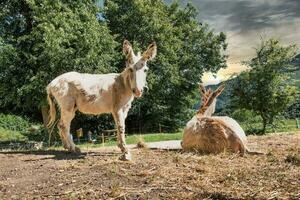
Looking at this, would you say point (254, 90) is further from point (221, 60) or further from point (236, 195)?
point (236, 195)

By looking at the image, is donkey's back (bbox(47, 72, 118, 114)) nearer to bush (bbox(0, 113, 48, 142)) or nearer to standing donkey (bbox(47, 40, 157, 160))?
standing donkey (bbox(47, 40, 157, 160))

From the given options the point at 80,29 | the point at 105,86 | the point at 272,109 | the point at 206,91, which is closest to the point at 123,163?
the point at 105,86

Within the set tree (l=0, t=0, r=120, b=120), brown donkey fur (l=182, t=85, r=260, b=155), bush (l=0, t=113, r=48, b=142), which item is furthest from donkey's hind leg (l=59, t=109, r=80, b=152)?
bush (l=0, t=113, r=48, b=142)

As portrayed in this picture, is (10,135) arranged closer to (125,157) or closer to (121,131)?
(121,131)

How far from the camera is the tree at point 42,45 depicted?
28734 mm

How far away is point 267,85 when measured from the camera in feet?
134

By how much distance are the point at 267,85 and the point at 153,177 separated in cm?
3414

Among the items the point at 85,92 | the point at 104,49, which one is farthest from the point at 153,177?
the point at 104,49

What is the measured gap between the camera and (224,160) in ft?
33.5

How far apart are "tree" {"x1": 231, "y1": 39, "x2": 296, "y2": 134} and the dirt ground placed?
30.1m

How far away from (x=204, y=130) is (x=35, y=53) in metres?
21.6

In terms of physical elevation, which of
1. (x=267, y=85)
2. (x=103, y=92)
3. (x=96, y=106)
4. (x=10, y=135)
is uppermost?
(x=267, y=85)

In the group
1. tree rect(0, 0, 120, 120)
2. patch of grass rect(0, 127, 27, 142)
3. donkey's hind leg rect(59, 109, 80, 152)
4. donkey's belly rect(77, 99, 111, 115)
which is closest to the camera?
donkey's belly rect(77, 99, 111, 115)

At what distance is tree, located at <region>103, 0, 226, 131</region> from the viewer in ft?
153
